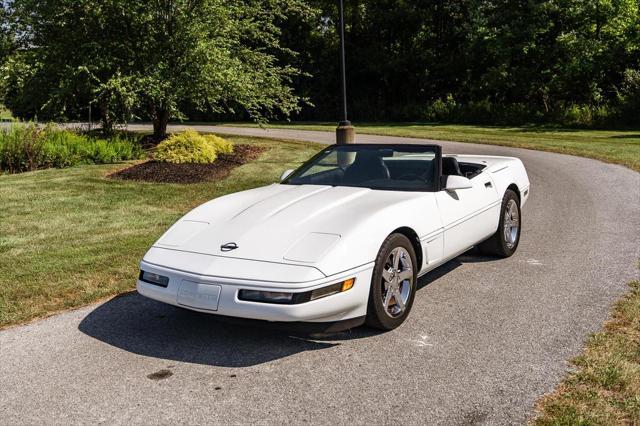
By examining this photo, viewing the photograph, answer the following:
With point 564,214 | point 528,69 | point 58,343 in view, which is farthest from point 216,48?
point 528,69

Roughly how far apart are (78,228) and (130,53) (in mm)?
8968

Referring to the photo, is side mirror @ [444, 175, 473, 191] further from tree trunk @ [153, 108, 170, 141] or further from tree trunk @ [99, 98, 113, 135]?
tree trunk @ [153, 108, 170, 141]

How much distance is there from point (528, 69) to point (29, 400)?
31.5m

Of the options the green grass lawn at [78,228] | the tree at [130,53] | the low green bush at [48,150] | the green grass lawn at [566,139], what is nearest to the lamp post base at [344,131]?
the tree at [130,53]

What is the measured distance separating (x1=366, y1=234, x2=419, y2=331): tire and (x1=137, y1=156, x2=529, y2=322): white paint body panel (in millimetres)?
82

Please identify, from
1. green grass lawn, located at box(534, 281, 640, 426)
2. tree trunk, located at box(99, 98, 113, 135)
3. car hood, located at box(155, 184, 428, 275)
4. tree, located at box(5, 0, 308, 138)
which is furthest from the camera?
tree trunk, located at box(99, 98, 113, 135)

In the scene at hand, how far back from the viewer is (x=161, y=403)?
338 centimetres

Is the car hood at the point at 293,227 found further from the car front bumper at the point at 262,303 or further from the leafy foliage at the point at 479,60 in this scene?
the leafy foliage at the point at 479,60

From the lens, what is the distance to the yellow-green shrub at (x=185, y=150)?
13.6 meters

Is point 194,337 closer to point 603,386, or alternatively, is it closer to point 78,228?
point 603,386

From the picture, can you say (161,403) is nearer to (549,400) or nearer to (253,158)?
(549,400)

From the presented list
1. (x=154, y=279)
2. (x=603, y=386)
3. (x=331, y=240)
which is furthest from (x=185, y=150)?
(x=603, y=386)

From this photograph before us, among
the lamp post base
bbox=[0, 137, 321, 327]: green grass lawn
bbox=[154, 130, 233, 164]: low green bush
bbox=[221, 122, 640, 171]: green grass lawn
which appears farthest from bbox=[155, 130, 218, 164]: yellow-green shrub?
bbox=[221, 122, 640, 171]: green grass lawn

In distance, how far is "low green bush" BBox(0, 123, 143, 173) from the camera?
44.5 feet
